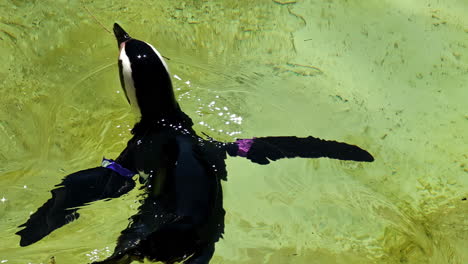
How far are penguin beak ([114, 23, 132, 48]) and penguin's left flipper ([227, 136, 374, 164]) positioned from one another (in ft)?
2.22

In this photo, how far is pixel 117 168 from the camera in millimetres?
1876

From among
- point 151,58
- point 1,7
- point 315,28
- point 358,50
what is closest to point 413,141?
point 358,50

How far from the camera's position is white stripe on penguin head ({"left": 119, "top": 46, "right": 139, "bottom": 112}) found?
1978mm

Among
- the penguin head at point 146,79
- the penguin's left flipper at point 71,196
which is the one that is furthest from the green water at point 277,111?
the penguin head at point 146,79

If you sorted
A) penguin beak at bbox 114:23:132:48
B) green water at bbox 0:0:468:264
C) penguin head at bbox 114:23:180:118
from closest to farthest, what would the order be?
1. green water at bbox 0:0:468:264
2. penguin head at bbox 114:23:180:118
3. penguin beak at bbox 114:23:132:48

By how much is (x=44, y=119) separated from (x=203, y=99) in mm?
694

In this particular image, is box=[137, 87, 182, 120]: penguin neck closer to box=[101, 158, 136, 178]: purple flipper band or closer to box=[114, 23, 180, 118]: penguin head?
box=[114, 23, 180, 118]: penguin head

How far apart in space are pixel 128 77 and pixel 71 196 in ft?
1.82

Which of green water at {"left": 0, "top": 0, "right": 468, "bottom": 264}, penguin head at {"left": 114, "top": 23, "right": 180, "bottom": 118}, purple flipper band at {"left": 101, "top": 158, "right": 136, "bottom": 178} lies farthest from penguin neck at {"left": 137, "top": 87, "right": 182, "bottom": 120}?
purple flipper band at {"left": 101, "top": 158, "right": 136, "bottom": 178}

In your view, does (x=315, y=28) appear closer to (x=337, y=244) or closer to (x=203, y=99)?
(x=203, y=99)

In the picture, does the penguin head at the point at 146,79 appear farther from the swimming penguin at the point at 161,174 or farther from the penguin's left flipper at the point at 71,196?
the penguin's left flipper at the point at 71,196

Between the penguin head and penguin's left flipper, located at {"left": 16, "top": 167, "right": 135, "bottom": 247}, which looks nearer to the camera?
penguin's left flipper, located at {"left": 16, "top": 167, "right": 135, "bottom": 247}

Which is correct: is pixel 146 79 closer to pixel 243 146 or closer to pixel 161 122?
pixel 161 122

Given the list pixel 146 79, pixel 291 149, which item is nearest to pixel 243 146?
pixel 291 149
